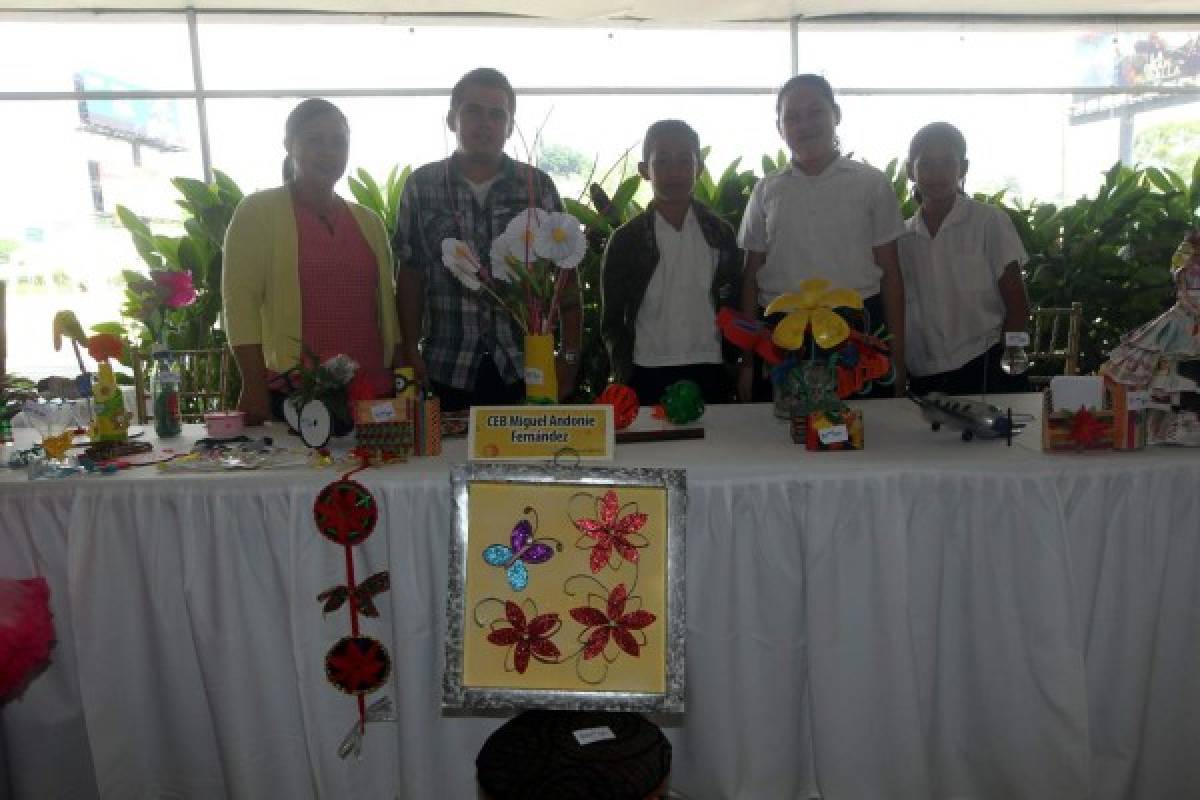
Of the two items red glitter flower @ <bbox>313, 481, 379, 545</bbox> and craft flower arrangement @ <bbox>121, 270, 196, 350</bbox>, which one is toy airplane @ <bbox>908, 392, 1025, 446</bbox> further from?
craft flower arrangement @ <bbox>121, 270, 196, 350</bbox>

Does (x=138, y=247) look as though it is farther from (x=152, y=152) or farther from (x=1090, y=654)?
(x=1090, y=654)

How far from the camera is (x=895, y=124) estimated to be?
5020 mm

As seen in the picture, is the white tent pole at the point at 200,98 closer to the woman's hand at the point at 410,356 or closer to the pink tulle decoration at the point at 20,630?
the woman's hand at the point at 410,356

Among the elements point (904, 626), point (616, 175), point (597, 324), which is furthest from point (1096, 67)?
point (904, 626)

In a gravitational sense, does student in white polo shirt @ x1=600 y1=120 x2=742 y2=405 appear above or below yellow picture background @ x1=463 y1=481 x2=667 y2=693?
above

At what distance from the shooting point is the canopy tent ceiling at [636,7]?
13.5 ft

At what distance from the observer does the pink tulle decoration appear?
1223mm

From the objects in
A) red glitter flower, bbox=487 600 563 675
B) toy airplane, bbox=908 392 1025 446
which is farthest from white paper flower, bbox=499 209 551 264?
toy airplane, bbox=908 392 1025 446

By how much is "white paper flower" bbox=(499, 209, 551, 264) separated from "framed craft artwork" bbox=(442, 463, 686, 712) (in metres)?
0.60

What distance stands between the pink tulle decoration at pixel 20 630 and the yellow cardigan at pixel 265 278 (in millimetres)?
879

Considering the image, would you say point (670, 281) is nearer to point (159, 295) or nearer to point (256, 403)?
point (256, 403)

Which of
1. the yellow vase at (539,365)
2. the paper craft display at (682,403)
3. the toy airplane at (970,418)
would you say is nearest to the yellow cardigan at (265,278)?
the yellow vase at (539,365)

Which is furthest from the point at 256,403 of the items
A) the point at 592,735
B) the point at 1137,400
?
the point at 1137,400

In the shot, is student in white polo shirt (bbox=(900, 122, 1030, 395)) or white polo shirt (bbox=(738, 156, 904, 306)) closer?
white polo shirt (bbox=(738, 156, 904, 306))
